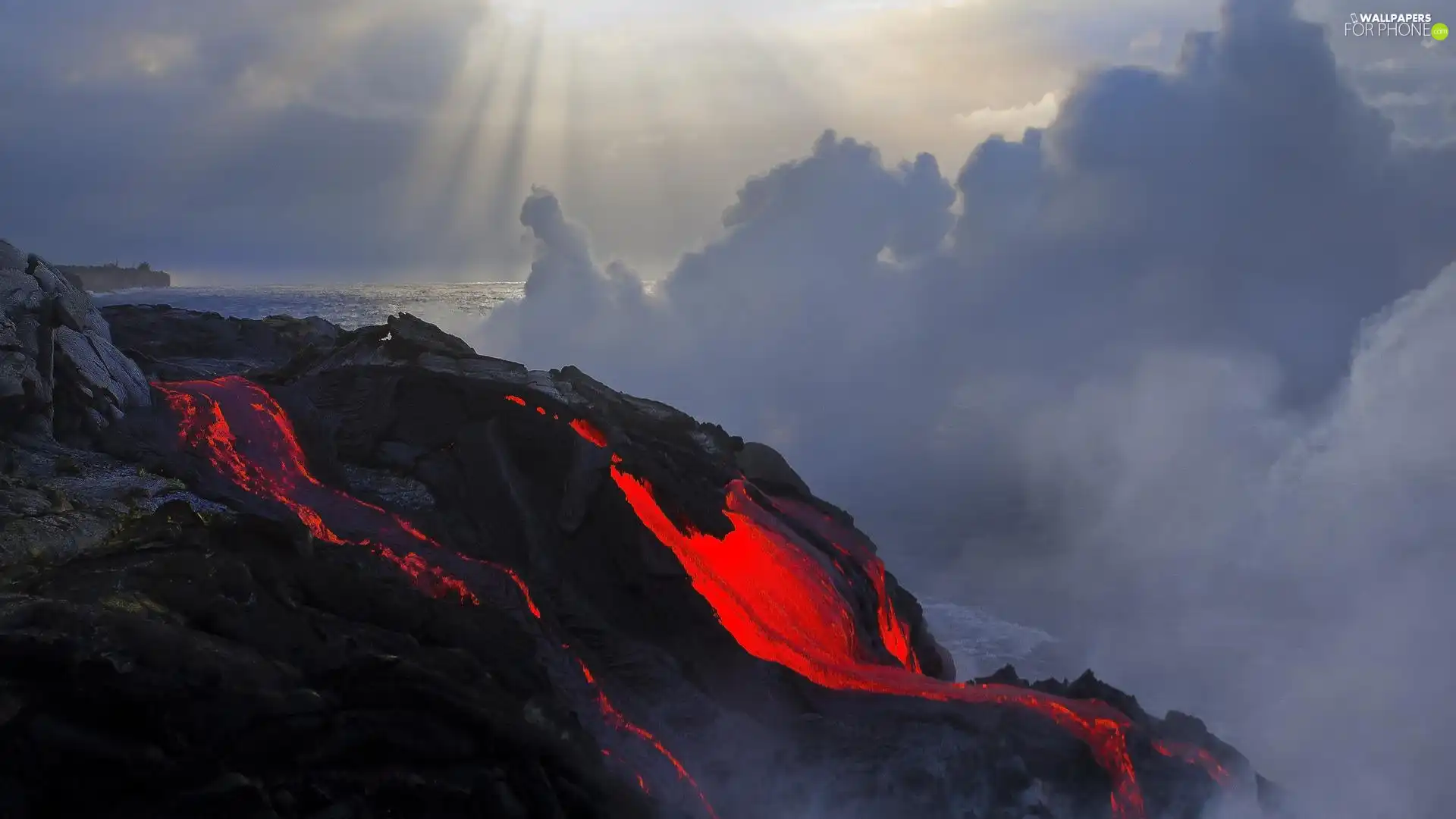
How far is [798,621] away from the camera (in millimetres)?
17219

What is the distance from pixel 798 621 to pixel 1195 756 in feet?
23.2

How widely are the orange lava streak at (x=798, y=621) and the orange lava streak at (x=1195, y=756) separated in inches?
28.4

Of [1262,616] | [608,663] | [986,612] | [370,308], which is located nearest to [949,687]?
[608,663]

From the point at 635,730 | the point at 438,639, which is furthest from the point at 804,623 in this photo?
the point at 438,639

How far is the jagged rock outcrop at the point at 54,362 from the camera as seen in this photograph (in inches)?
514

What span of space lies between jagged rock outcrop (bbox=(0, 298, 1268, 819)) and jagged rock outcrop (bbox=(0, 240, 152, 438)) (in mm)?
569

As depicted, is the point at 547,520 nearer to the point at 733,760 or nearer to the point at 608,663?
the point at 608,663

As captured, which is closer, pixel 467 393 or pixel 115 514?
pixel 115 514

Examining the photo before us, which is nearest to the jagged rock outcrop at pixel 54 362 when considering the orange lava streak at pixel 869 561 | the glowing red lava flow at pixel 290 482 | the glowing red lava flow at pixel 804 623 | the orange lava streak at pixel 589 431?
the glowing red lava flow at pixel 290 482

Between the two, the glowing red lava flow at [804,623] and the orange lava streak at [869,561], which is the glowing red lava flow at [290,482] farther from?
the orange lava streak at [869,561]

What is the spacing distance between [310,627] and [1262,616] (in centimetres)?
4420

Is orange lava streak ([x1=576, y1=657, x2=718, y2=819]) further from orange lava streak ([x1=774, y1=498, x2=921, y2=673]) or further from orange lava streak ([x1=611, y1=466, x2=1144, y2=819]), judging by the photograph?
orange lava streak ([x1=774, y1=498, x2=921, y2=673])

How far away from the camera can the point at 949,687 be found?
1546 cm

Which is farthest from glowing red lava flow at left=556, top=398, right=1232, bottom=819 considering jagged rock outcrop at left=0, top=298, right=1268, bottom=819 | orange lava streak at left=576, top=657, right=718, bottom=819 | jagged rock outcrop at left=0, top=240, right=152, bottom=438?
jagged rock outcrop at left=0, top=240, right=152, bottom=438
